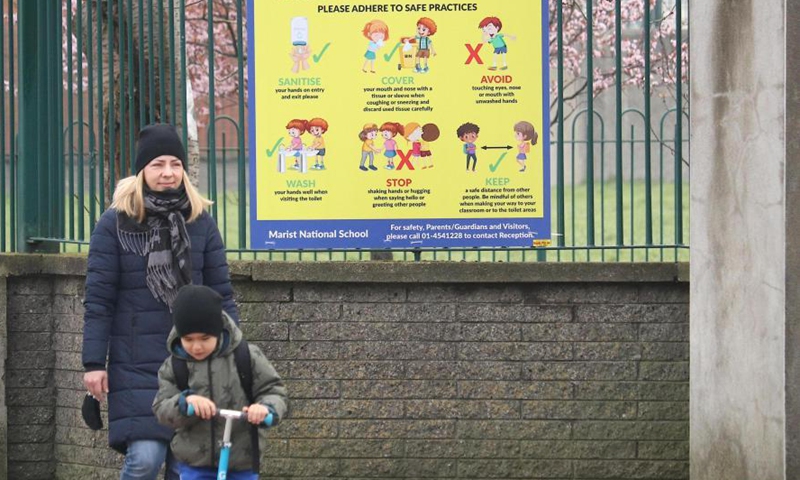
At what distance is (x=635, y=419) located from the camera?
7211mm

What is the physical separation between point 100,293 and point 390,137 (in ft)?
6.52

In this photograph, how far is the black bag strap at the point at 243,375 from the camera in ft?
16.8

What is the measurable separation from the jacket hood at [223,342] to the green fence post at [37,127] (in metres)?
2.87

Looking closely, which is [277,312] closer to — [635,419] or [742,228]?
[635,419]

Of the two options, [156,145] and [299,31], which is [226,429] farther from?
[299,31]

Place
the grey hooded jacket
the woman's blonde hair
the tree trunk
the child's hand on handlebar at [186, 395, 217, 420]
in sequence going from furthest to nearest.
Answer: the tree trunk → the woman's blonde hair → the grey hooded jacket → the child's hand on handlebar at [186, 395, 217, 420]

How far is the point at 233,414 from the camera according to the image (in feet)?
15.8

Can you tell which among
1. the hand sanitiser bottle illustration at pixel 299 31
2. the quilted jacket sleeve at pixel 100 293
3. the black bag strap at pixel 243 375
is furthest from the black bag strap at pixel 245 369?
the hand sanitiser bottle illustration at pixel 299 31

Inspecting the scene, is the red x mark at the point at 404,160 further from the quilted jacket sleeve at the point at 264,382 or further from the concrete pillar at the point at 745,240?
the quilted jacket sleeve at the point at 264,382

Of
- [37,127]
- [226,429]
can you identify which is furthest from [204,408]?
[37,127]

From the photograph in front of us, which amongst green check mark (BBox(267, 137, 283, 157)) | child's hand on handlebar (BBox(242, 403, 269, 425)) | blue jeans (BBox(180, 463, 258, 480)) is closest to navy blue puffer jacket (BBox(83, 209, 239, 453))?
blue jeans (BBox(180, 463, 258, 480))

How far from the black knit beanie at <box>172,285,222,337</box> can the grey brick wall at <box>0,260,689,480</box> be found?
2.16 m

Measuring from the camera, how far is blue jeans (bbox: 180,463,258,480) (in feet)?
17.0

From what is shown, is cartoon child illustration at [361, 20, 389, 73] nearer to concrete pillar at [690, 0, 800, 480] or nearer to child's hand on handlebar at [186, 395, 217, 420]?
concrete pillar at [690, 0, 800, 480]
